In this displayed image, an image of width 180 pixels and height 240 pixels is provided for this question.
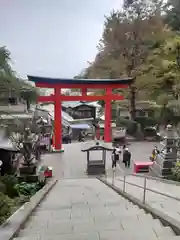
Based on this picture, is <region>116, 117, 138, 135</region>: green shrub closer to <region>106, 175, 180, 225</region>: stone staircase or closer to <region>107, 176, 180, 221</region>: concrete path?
<region>106, 175, 180, 225</region>: stone staircase

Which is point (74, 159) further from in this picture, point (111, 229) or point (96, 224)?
point (111, 229)

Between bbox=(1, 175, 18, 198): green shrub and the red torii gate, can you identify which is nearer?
bbox=(1, 175, 18, 198): green shrub

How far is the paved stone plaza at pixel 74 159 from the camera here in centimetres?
1655

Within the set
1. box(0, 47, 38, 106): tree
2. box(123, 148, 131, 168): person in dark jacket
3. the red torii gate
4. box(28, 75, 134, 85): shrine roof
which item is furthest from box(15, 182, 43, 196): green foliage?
box(28, 75, 134, 85): shrine roof

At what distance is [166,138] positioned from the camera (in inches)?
571

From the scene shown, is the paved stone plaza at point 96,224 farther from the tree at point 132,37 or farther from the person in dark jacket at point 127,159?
the tree at point 132,37

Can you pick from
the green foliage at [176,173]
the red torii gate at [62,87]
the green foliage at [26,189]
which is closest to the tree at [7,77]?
the green foliage at [26,189]

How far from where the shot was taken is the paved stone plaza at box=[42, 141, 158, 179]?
54.3ft

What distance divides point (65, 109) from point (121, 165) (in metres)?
29.4

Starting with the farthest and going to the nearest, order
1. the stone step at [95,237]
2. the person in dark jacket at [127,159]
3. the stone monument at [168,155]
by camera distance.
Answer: the person in dark jacket at [127,159] < the stone monument at [168,155] < the stone step at [95,237]

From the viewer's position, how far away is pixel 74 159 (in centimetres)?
1947

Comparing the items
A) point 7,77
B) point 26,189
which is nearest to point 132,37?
point 26,189

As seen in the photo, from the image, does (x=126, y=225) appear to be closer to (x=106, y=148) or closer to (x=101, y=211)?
(x=101, y=211)

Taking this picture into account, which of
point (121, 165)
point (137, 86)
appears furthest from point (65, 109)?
point (121, 165)
